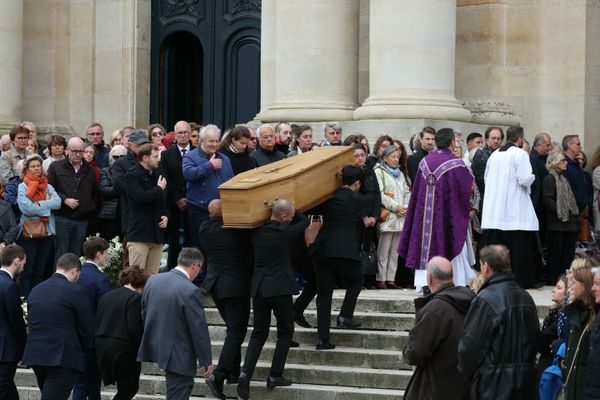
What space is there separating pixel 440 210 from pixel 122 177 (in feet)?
11.0

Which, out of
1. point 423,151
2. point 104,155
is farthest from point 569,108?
point 104,155

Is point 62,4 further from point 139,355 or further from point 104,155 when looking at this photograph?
point 139,355

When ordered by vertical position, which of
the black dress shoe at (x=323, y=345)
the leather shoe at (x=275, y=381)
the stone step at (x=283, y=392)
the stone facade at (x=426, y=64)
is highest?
the stone facade at (x=426, y=64)

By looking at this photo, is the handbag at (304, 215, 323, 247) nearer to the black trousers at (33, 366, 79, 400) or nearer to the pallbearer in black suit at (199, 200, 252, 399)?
the pallbearer in black suit at (199, 200, 252, 399)

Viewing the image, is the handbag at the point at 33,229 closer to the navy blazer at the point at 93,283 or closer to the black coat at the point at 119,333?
the navy blazer at the point at 93,283

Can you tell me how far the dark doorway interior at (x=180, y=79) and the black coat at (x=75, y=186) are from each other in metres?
5.68

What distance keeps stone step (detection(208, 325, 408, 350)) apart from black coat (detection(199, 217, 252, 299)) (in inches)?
43.5

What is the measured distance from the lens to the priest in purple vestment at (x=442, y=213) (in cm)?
1512

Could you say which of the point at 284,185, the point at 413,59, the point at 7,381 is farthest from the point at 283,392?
the point at 413,59

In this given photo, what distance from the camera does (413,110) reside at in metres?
17.7

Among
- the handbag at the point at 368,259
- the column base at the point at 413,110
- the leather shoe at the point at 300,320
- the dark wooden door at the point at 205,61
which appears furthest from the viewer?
the dark wooden door at the point at 205,61

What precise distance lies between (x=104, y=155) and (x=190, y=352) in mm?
5408

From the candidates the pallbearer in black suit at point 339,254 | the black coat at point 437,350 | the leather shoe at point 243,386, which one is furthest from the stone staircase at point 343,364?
the black coat at point 437,350

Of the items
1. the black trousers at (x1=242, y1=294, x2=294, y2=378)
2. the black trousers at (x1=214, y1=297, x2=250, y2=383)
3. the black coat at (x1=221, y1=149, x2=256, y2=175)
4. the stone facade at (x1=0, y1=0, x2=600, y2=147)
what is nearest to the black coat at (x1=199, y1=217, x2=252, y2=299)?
the black trousers at (x1=214, y1=297, x2=250, y2=383)
